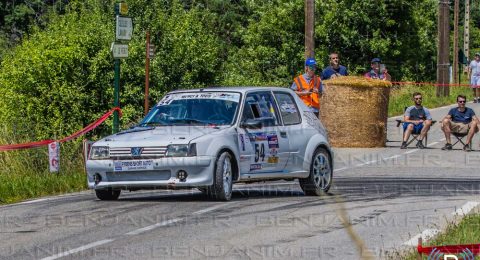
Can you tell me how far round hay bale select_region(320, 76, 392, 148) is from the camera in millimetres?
25641

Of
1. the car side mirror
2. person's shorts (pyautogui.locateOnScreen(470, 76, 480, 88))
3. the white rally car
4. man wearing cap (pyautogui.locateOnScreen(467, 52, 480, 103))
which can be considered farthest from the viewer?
person's shorts (pyautogui.locateOnScreen(470, 76, 480, 88))

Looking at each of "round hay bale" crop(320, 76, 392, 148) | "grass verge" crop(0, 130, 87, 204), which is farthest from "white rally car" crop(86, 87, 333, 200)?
"round hay bale" crop(320, 76, 392, 148)

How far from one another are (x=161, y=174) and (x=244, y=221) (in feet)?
7.17

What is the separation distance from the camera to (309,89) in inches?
854

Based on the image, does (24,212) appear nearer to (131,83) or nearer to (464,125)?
(464,125)

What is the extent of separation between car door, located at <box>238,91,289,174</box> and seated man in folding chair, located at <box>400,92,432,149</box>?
10.6 meters

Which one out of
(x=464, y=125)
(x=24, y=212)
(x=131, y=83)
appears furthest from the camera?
(x=131, y=83)

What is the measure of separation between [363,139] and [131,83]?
16.2 metres

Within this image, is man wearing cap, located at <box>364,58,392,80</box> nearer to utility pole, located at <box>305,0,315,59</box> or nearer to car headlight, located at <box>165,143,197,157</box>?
utility pole, located at <box>305,0,315,59</box>

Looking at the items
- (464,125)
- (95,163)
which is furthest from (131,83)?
(95,163)

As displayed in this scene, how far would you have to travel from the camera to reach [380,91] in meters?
25.7

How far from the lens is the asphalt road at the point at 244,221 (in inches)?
389

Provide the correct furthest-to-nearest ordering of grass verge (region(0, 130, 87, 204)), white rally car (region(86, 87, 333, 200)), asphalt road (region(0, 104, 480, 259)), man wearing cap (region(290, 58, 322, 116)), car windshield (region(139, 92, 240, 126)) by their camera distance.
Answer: man wearing cap (region(290, 58, 322, 116)) < grass verge (region(0, 130, 87, 204)) < car windshield (region(139, 92, 240, 126)) < white rally car (region(86, 87, 333, 200)) < asphalt road (region(0, 104, 480, 259))

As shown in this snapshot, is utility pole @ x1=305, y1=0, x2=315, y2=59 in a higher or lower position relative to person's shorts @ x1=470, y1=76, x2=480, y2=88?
higher
